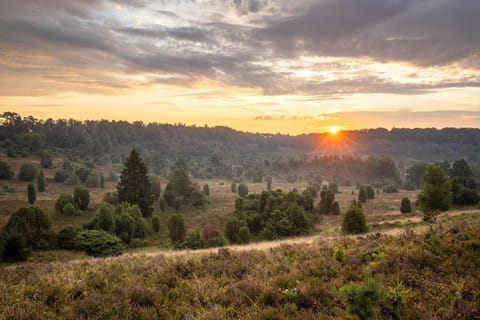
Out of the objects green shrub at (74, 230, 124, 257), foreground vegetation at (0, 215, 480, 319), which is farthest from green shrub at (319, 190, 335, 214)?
foreground vegetation at (0, 215, 480, 319)

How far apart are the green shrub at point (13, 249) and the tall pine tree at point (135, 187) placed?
27582mm

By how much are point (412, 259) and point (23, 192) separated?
8761 cm

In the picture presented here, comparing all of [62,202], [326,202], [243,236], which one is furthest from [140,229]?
[326,202]

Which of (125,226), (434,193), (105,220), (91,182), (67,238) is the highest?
(434,193)

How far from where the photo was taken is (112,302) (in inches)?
271

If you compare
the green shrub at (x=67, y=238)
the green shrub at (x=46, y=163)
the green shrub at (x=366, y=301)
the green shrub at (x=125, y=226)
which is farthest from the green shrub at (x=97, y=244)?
the green shrub at (x=46, y=163)

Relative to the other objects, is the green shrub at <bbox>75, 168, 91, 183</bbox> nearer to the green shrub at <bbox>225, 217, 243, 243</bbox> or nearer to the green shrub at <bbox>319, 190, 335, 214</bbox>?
the green shrub at <bbox>319, 190, 335, 214</bbox>

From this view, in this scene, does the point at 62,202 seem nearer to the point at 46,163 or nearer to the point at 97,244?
the point at 97,244

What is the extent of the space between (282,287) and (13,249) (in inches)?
902

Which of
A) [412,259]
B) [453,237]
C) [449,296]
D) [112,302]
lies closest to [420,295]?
[449,296]

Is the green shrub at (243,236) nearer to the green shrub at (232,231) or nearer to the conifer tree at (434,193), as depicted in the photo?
the green shrub at (232,231)

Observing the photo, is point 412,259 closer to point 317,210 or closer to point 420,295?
point 420,295

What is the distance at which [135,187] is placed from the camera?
165ft

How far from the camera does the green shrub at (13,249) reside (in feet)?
70.3
